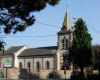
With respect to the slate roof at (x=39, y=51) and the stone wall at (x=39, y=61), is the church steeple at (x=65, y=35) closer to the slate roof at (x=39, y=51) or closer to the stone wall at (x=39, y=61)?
the slate roof at (x=39, y=51)

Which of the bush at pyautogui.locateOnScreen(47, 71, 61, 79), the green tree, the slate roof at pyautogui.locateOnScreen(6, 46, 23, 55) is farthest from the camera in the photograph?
the slate roof at pyautogui.locateOnScreen(6, 46, 23, 55)

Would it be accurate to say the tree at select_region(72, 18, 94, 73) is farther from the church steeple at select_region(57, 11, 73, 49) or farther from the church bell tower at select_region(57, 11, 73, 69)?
the church steeple at select_region(57, 11, 73, 49)

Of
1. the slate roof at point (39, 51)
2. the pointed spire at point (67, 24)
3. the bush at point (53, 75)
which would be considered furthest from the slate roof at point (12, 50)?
the bush at point (53, 75)

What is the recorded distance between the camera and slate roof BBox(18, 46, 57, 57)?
214 ft

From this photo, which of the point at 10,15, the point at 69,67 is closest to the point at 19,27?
the point at 10,15

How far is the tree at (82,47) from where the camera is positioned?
3725cm

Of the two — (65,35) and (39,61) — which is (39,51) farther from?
(65,35)

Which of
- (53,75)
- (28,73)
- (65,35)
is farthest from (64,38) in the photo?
(28,73)

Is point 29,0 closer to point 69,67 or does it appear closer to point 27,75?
point 27,75

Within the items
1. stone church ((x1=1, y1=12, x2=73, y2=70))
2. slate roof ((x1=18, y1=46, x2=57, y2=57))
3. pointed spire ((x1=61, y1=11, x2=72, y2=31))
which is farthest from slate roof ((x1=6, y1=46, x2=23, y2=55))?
pointed spire ((x1=61, y1=11, x2=72, y2=31))

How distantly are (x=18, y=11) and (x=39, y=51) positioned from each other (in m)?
54.2

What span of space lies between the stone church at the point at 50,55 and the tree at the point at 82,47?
2180 centimetres

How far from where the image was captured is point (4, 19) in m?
14.5

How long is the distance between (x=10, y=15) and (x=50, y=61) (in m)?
49.9
